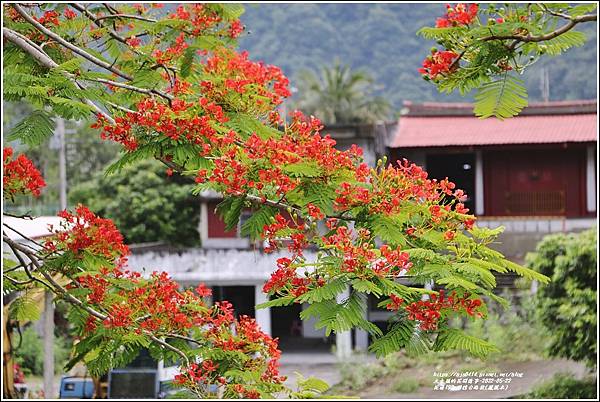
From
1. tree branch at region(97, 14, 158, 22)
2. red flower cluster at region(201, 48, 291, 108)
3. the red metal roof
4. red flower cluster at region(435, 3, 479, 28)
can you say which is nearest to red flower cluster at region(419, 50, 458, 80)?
red flower cluster at region(435, 3, 479, 28)

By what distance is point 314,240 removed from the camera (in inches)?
152

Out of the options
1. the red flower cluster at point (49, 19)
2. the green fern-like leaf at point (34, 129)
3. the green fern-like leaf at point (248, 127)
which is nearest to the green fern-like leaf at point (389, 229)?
the green fern-like leaf at point (248, 127)

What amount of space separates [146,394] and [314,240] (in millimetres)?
7859

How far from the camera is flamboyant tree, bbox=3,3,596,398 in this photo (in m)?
3.60

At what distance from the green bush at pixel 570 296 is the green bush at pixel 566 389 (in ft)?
1.07

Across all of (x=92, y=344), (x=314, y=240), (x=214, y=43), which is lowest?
(x=92, y=344)

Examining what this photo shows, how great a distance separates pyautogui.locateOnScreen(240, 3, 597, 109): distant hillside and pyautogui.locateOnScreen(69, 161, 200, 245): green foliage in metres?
21.1

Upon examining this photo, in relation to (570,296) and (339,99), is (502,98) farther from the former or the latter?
(339,99)

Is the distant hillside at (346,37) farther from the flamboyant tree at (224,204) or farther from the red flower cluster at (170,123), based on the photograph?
the red flower cluster at (170,123)

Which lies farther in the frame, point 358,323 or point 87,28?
point 87,28

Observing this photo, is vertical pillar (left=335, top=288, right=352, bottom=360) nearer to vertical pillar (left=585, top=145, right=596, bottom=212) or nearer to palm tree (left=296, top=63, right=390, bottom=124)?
vertical pillar (left=585, top=145, right=596, bottom=212)

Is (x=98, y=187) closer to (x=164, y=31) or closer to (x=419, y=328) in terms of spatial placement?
(x=164, y=31)

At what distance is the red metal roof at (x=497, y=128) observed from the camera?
15.3 meters

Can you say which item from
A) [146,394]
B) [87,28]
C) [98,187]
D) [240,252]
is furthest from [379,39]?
[87,28]
